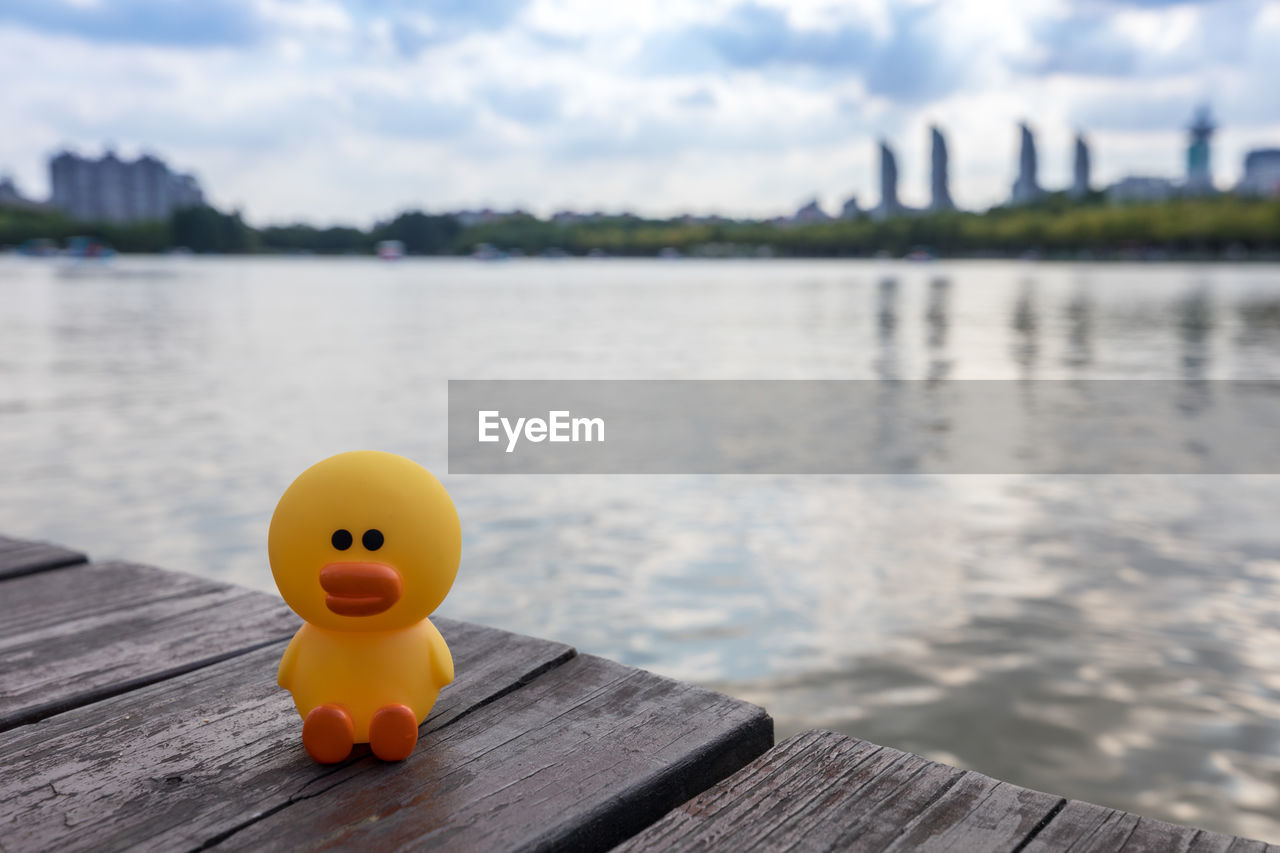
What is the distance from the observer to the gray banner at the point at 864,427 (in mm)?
8703

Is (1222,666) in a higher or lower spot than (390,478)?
lower

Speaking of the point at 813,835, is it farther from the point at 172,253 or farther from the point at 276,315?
the point at 172,253

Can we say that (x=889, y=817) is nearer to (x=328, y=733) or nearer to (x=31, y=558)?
(x=328, y=733)

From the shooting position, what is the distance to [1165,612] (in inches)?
206

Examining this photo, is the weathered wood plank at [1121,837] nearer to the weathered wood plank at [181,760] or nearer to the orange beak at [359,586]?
the weathered wood plank at [181,760]

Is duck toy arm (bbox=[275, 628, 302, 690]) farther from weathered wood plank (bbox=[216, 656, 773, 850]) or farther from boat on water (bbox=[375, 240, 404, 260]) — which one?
boat on water (bbox=[375, 240, 404, 260])

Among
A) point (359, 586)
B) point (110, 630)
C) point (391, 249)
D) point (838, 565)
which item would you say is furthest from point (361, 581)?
point (391, 249)

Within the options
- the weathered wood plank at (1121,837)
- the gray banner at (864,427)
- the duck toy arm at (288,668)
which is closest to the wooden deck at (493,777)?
the weathered wood plank at (1121,837)

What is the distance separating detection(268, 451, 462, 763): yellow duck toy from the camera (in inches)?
68.2

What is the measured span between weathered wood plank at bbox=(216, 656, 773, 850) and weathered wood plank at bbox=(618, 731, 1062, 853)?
8 centimetres

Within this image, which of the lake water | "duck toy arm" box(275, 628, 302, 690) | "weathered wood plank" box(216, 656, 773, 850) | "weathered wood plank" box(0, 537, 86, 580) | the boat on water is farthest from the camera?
the boat on water

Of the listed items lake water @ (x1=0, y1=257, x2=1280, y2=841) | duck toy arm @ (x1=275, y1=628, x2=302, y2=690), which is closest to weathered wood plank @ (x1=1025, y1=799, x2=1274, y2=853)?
duck toy arm @ (x1=275, y1=628, x2=302, y2=690)

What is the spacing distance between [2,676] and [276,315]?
28.1 metres

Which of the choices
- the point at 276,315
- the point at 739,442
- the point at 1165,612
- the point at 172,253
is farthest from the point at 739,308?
the point at 172,253
